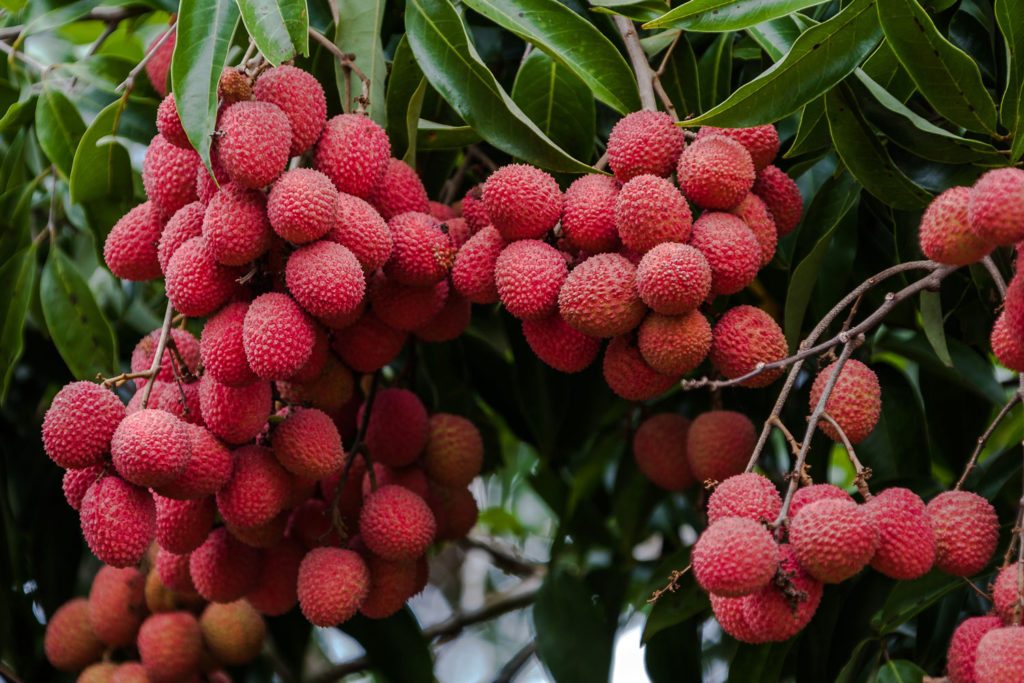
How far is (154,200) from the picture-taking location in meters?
1.17

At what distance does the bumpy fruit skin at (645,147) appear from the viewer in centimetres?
110

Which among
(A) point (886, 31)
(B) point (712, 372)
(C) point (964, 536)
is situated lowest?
(B) point (712, 372)

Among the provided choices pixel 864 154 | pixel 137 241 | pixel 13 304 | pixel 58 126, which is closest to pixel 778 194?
pixel 864 154

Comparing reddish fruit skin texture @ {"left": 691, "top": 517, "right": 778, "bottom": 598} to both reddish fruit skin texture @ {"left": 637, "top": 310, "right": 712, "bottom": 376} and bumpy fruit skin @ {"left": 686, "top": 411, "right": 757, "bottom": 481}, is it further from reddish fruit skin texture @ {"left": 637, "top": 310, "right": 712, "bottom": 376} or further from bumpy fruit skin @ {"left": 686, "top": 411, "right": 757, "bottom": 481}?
bumpy fruit skin @ {"left": 686, "top": 411, "right": 757, "bottom": 481}

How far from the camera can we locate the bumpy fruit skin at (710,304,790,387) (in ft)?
3.55

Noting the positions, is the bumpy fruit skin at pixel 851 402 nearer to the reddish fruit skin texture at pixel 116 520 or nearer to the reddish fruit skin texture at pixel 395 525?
the reddish fruit skin texture at pixel 395 525

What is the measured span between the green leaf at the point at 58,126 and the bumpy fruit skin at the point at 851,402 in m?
0.99

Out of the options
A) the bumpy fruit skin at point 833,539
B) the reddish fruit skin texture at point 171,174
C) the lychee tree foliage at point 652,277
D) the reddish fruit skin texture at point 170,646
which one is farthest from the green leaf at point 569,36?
the reddish fruit skin texture at point 170,646

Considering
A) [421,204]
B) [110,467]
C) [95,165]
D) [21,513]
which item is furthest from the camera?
[21,513]

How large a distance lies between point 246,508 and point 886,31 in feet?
2.65

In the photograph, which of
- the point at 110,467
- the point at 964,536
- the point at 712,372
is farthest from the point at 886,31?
the point at 110,467

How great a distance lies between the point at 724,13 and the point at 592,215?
24 centimetres

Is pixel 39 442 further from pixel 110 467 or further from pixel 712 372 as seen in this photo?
pixel 712 372

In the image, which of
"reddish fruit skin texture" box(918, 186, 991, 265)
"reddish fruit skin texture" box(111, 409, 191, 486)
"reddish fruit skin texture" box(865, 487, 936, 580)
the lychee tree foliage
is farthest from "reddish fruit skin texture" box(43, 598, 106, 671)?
"reddish fruit skin texture" box(918, 186, 991, 265)
